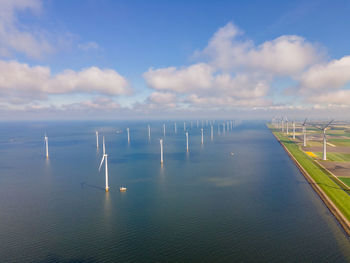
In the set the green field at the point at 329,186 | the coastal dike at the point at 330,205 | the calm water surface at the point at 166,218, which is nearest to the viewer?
the calm water surface at the point at 166,218

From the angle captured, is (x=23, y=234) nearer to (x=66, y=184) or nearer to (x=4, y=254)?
(x=4, y=254)

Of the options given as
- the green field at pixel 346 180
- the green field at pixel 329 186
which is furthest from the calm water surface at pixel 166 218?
the green field at pixel 346 180

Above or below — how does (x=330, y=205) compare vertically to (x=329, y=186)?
below

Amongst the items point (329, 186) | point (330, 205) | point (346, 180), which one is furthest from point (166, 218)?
point (346, 180)

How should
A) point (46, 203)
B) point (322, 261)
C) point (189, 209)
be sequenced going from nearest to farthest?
point (322, 261) < point (189, 209) < point (46, 203)

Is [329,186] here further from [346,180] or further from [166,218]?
[166,218]

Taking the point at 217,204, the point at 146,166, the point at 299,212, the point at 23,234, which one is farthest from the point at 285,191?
the point at 23,234

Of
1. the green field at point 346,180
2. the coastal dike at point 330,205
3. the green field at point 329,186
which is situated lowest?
the coastal dike at point 330,205

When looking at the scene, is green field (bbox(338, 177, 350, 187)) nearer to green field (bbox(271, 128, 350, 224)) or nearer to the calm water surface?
green field (bbox(271, 128, 350, 224))

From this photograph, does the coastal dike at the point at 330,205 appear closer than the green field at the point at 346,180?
Yes

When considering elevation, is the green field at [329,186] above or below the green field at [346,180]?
below

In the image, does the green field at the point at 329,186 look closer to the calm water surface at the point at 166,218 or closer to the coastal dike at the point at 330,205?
the coastal dike at the point at 330,205
